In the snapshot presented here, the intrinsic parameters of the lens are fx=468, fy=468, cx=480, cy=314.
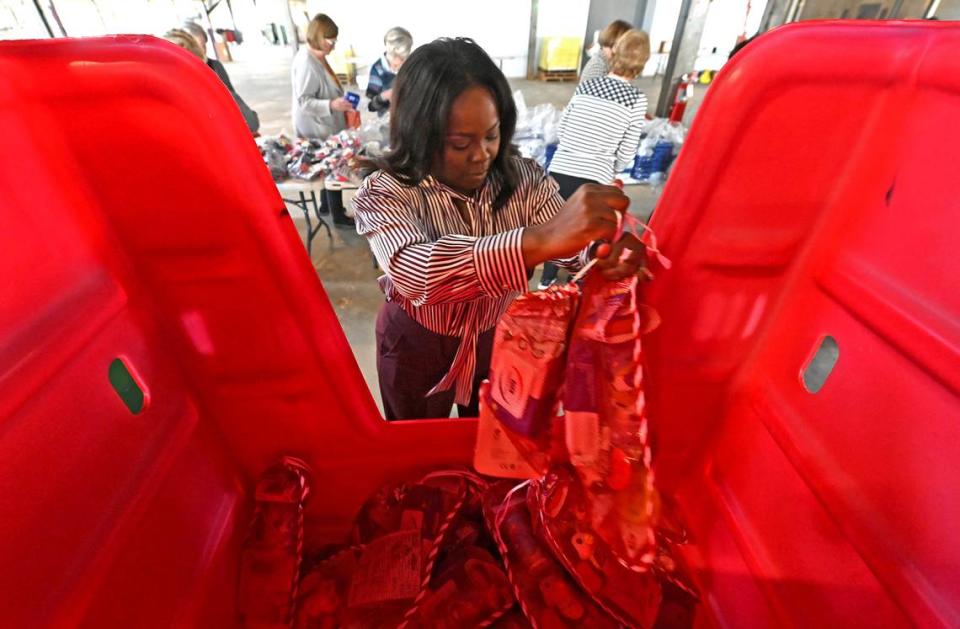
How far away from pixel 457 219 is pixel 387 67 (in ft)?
9.67

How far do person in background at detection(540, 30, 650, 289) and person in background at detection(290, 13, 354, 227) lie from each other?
1460 mm

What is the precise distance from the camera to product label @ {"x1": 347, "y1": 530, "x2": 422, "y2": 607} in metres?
0.85

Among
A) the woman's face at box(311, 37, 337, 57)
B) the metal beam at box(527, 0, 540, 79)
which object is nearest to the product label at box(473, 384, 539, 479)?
the woman's face at box(311, 37, 337, 57)

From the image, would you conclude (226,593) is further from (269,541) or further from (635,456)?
(635,456)

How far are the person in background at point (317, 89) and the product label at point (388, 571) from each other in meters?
2.66

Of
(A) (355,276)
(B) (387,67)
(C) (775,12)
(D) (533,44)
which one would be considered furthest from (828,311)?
(D) (533,44)

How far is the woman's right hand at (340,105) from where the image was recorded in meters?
2.85

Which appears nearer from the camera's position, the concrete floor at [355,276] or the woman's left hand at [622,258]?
the woman's left hand at [622,258]

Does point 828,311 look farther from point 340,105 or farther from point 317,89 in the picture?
point 317,89

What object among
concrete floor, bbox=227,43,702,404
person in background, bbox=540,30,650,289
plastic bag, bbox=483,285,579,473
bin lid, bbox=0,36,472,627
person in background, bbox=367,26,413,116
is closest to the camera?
bin lid, bbox=0,36,472,627

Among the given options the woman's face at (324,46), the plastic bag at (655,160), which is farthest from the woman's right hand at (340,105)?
the plastic bag at (655,160)

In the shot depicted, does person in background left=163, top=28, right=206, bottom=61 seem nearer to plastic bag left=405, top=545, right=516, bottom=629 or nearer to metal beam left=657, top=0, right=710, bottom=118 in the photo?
plastic bag left=405, top=545, right=516, bottom=629

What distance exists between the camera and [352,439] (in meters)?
0.97

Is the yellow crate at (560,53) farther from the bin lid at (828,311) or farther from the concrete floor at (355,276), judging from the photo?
the bin lid at (828,311)
